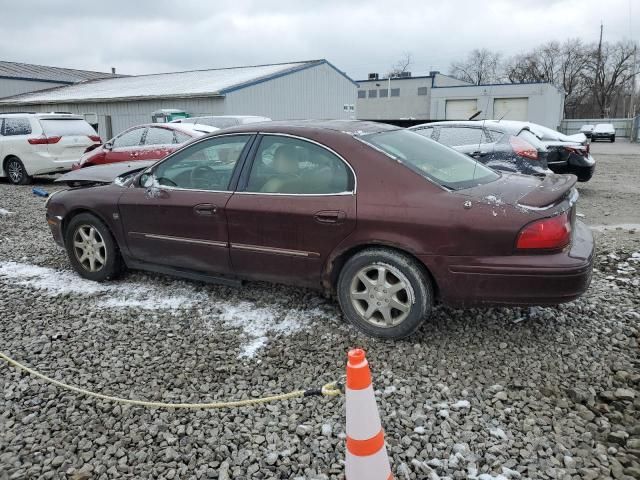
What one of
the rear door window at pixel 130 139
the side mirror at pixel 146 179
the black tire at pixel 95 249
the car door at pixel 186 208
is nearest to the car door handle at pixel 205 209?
the car door at pixel 186 208

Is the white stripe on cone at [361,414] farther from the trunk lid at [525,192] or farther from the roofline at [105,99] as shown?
the roofline at [105,99]

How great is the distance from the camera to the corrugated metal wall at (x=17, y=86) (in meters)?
29.1

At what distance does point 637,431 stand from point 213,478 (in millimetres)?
2110

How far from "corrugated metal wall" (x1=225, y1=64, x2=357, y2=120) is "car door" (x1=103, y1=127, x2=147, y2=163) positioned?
8.87 m

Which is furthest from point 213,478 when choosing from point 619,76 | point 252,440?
point 619,76

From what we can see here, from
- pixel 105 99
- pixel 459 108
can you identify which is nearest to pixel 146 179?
pixel 105 99

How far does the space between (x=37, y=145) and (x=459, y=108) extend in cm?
3339

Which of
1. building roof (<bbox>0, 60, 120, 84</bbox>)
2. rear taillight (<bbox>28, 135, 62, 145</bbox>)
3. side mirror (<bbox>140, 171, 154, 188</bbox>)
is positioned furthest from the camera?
building roof (<bbox>0, 60, 120, 84</bbox>)

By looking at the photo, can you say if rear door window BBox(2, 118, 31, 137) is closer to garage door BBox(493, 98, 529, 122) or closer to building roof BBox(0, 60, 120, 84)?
building roof BBox(0, 60, 120, 84)

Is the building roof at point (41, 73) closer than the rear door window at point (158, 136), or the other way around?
the rear door window at point (158, 136)

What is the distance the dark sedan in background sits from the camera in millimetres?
7941

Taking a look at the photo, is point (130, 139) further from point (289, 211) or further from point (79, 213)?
point (289, 211)

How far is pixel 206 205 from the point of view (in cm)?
402

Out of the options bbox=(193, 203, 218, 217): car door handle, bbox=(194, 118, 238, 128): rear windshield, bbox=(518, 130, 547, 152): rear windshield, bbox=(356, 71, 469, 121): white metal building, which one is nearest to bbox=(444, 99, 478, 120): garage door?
bbox=(356, 71, 469, 121): white metal building
